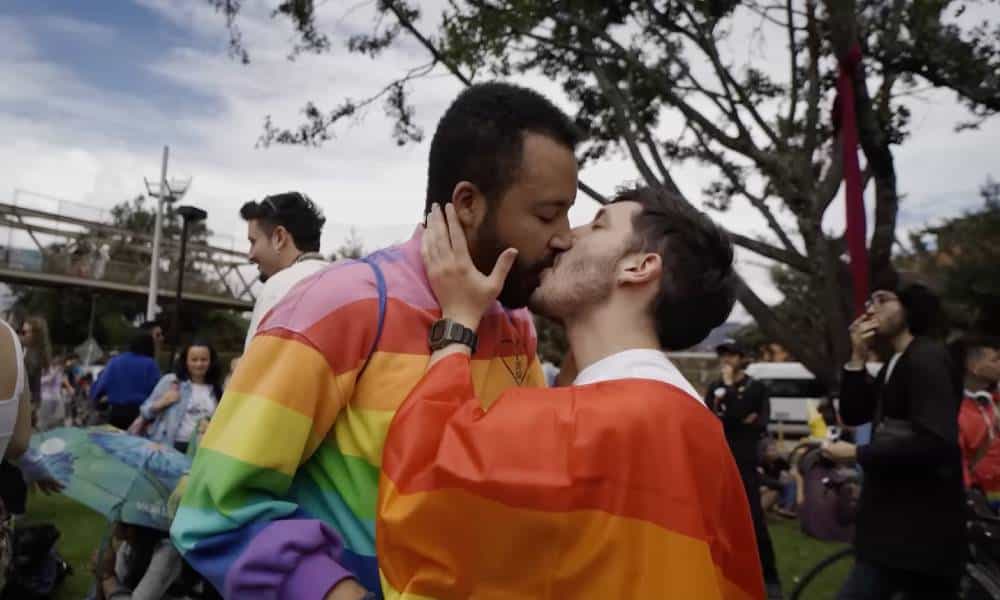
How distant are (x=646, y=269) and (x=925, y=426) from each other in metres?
2.63

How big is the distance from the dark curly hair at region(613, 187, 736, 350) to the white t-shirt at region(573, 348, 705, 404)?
0.15m

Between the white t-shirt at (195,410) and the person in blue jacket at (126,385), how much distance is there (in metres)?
1.86

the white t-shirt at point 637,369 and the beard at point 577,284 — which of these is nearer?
the white t-shirt at point 637,369

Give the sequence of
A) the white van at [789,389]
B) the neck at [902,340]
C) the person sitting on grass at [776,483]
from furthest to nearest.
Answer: the white van at [789,389] → the person sitting on grass at [776,483] → the neck at [902,340]

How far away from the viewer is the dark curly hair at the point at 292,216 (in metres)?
4.41

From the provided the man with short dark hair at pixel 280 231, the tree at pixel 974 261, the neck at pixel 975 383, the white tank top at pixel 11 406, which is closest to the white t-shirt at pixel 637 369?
the white tank top at pixel 11 406

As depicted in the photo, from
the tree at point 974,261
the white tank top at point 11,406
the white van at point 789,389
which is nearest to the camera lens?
the white tank top at point 11,406

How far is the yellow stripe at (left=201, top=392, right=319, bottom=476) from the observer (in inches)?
58.9

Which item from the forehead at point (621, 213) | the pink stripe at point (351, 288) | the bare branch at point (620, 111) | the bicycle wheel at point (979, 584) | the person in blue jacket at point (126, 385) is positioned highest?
the bare branch at point (620, 111)

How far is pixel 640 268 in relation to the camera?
6.18ft

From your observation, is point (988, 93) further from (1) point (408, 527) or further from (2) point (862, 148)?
(1) point (408, 527)

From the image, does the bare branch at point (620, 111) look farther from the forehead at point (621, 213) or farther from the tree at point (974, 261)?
the tree at point (974, 261)

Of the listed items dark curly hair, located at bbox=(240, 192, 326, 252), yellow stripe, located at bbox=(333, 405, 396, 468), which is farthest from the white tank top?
yellow stripe, located at bbox=(333, 405, 396, 468)

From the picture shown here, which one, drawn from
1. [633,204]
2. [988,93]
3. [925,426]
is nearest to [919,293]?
[925,426]
